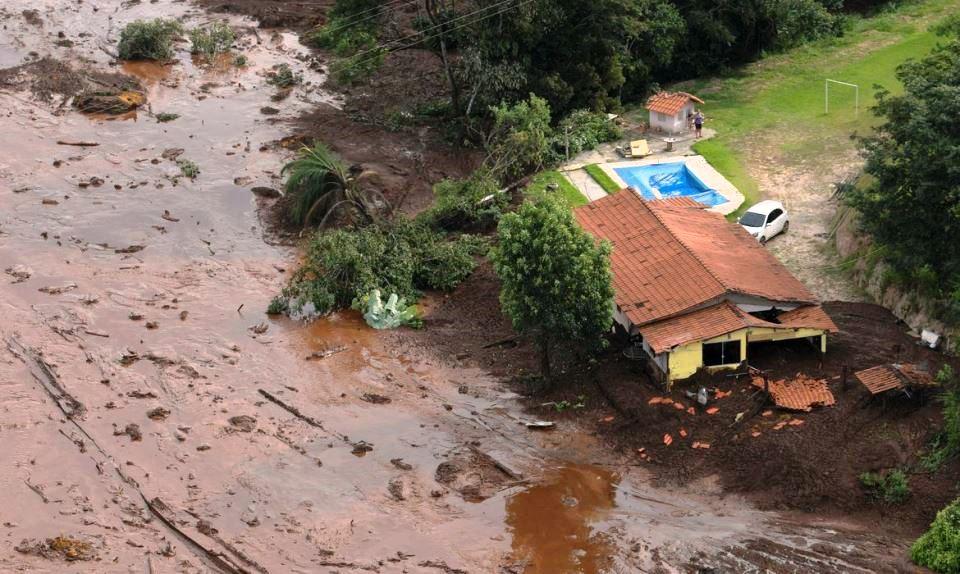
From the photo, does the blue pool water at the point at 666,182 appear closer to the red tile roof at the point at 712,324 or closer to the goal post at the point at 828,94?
the goal post at the point at 828,94

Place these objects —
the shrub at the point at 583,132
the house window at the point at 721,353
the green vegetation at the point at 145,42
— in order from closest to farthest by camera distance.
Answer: the house window at the point at 721,353 → the shrub at the point at 583,132 → the green vegetation at the point at 145,42

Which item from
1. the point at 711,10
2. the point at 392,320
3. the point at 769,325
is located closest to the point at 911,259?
the point at 769,325

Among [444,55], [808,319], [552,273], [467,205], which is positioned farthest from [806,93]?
[552,273]

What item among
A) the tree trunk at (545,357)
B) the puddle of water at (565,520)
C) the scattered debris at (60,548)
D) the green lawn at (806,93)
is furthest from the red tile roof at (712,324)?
the scattered debris at (60,548)

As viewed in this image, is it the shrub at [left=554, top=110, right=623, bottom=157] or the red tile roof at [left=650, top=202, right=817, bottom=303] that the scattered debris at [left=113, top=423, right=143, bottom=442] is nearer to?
the red tile roof at [left=650, top=202, right=817, bottom=303]

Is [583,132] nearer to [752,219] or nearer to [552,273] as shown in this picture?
[752,219]

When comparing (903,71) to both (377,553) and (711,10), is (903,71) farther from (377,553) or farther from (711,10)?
(377,553)
